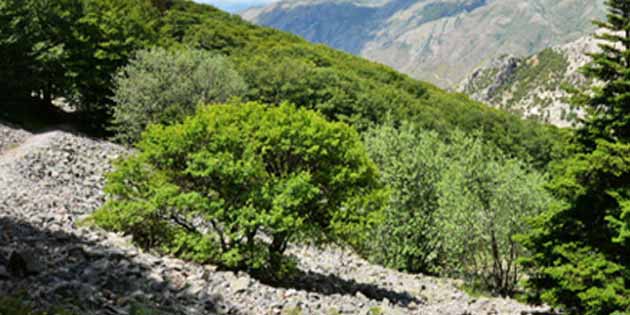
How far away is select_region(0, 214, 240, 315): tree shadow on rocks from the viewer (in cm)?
1012

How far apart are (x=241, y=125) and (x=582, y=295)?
38.5 ft

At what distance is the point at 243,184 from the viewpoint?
52.3 feet

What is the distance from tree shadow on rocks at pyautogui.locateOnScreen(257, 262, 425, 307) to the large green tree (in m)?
5.14

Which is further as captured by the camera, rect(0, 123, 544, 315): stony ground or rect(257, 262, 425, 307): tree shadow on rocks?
rect(257, 262, 425, 307): tree shadow on rocks

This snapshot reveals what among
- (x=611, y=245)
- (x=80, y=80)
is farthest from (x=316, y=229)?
(x=80, y=80)

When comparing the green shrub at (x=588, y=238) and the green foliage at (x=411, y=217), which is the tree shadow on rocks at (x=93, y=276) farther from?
the green foliage at (x=411, y=217)

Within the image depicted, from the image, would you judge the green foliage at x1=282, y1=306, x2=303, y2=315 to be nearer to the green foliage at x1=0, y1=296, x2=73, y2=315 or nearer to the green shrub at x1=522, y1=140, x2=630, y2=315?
the green foliage at x1=0, y1=296, x2=73, y2=315

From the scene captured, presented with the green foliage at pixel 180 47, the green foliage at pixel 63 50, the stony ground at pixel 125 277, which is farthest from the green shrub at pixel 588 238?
the green foliage at pixel 63 50

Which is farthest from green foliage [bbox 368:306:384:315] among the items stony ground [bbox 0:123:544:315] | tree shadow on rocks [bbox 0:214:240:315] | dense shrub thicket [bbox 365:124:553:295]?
dense shrub thicket [bbox 365:124:553:295]

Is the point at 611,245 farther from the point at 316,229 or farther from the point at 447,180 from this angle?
the point at 447,180

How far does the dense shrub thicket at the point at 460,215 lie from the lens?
2566 cm

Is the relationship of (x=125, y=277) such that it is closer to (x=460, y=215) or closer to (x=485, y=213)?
(x=460, y=215)

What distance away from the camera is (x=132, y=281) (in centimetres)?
1312

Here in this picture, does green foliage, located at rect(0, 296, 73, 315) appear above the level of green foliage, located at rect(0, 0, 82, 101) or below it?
below
